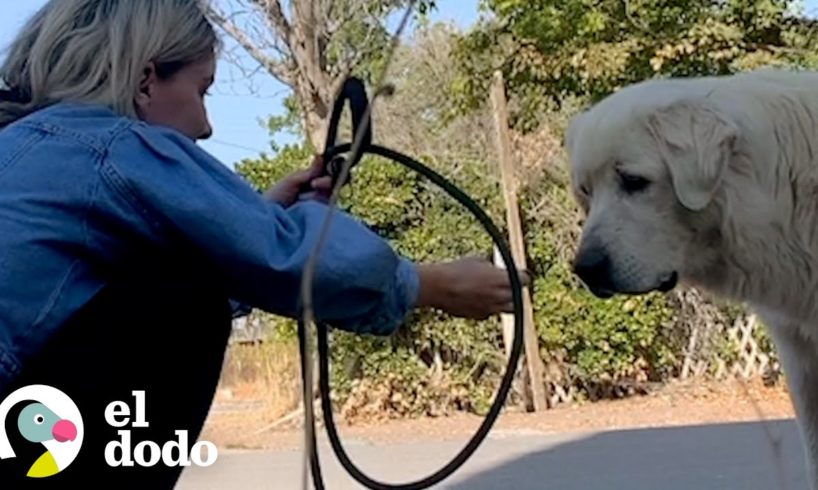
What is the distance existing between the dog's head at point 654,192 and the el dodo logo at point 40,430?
1603mm

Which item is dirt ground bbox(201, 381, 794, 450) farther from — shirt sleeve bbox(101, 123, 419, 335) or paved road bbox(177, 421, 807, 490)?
shirt sleeve bbox(101, 123, 419, 335)

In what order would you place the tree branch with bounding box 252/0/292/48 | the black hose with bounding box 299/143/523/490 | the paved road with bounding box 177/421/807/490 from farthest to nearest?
the tree branch with bounding box 252/0/292/48, the paved road with bounding box 177/421/807/490, the black hose with bounding box 299/143/523/490

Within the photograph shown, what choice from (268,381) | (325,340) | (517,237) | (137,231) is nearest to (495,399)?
(325,340)

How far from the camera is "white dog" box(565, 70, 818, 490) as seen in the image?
2910mm

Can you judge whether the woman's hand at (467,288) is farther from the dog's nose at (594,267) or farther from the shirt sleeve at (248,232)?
the dog's nose at (594,267)

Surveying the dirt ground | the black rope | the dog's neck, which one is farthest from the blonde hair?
the dirt ground

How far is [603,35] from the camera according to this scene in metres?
11.8

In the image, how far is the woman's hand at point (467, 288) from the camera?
169cm

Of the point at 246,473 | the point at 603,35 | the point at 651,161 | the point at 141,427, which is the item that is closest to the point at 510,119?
the point at 603,35

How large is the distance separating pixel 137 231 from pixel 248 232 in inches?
6.7

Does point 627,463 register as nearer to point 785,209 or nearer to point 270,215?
point 785,209

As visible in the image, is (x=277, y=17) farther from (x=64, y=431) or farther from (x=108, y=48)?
(x=64, y=431)

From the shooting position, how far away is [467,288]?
1693mm

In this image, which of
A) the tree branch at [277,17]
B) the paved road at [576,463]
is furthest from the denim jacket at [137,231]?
the tree branch at [277,17]
